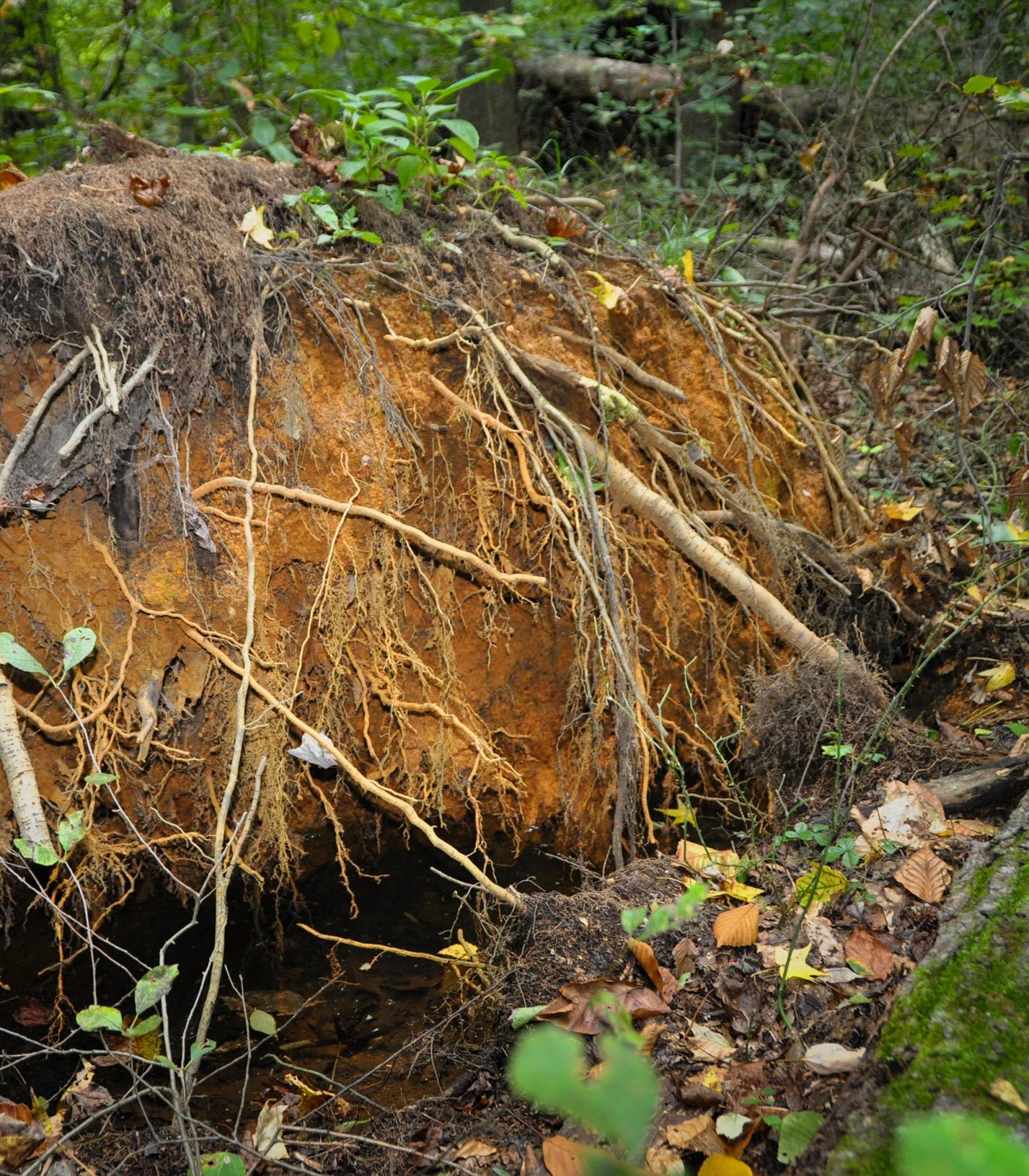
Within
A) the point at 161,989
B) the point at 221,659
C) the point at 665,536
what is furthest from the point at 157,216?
the point at 161,989

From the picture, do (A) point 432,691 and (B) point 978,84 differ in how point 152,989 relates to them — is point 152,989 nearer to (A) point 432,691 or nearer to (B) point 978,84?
(A) point 432,691

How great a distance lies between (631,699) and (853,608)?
1.33 metres

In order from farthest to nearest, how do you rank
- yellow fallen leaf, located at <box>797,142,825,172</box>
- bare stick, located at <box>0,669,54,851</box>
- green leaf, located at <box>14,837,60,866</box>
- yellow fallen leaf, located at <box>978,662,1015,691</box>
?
yellow fallen leaf, located at <box>797,142,825,172</box> < yellow fallen leaf, located at <box>978,662,1015,691</box> < bare stick, located at <box>0,669,54,851</box> < green leaf, located at <box>14,837,60,866</box>

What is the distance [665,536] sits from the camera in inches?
144

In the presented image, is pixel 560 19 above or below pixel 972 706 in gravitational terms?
above

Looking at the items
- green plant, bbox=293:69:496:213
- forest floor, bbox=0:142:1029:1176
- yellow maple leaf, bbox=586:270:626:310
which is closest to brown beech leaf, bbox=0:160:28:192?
forest floor, bbox=0:142:1029:1176

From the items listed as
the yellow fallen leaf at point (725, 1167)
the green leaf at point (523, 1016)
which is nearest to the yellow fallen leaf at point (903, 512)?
the green leaf at point (523, 1016)

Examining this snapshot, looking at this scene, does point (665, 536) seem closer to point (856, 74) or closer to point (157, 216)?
point (157, 216)

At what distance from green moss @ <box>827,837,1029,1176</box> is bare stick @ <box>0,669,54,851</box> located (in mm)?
2232

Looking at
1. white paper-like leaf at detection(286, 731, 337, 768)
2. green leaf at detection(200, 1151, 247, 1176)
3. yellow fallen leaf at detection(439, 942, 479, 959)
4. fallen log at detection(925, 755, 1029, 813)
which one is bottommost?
yellow fallen leaf at detection(439, 942, 479, 959)

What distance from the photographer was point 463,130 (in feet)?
10.8

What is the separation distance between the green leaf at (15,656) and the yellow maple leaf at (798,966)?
2.06 meters

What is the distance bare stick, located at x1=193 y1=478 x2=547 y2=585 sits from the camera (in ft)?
10.1

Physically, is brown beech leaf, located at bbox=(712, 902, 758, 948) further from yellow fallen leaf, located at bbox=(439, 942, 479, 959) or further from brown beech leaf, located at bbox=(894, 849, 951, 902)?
yellow fallen leaf, located at bbox=(439, 942, 479, 959)
